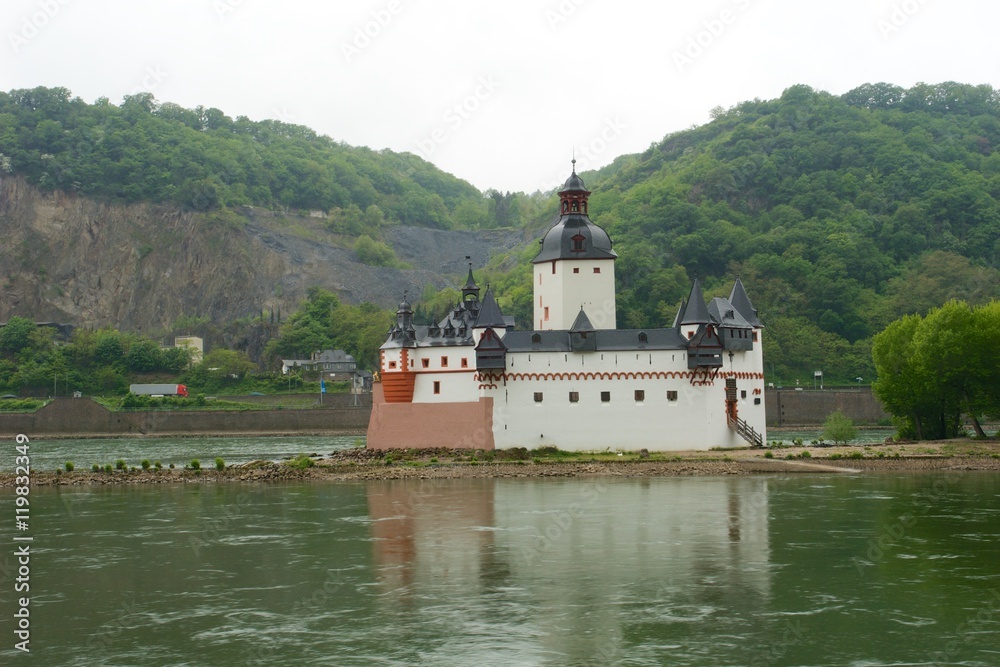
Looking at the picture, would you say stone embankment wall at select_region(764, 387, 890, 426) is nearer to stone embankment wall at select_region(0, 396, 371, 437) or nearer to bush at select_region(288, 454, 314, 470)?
stone embankment wall at select_region(0, 396, 371, 437)

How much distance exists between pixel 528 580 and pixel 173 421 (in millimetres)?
93319

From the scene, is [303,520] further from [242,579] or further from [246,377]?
[246,377]

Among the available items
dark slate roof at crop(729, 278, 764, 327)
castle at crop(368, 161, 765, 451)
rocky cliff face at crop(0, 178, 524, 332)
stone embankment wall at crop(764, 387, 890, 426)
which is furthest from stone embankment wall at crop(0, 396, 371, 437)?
rocky cliff face at crop(0, 178, 524, 332)

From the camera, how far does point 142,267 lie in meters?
177

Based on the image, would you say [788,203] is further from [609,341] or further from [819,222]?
[609,341]

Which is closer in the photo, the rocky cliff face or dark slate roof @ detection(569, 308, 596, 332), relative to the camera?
dark slate roof @ detection(569, 308, 596, 332)

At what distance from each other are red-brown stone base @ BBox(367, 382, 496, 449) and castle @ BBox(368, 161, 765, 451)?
6cm

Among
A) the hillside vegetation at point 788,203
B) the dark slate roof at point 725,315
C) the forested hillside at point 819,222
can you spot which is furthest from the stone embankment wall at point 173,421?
the dark slate roof at point 725,315

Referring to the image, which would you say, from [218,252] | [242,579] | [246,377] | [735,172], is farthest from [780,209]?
[242,579]

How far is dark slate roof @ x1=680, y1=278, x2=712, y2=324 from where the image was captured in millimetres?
58750

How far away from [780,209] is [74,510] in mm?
123333

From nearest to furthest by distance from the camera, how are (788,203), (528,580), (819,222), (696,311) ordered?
(528,580), (696,311), (819,222), (788,203)

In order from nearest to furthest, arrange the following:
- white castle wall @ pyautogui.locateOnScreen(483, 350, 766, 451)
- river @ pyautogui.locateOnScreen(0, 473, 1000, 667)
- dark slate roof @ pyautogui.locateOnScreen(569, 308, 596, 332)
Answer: river @ pyautogui.locateOnScreen(0, 473, 1000, 667) → white castle wall @ pyautogui.locateOnScreen(483, 350, 766, 451) → dark slate roof @ pyautogui.locateOnScreen(569, 308, 596, 332)

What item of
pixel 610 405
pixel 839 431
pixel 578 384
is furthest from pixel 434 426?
pixel 839 431
